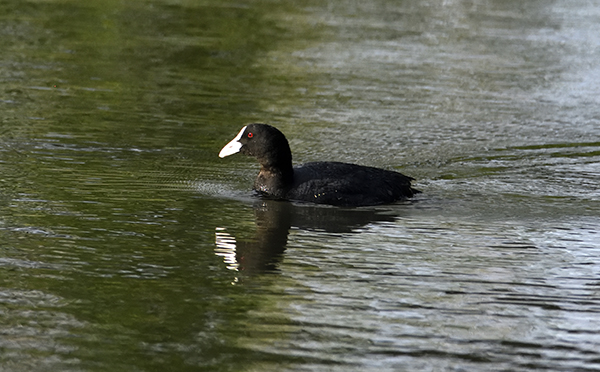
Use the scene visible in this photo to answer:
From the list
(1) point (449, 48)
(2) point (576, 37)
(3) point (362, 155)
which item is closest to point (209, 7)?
(1) point (449, 48)

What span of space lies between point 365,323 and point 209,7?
49.5ft

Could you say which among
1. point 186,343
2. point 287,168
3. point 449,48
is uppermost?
point 449,48

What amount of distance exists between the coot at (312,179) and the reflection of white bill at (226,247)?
1271 millimetres

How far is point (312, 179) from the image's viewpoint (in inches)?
353

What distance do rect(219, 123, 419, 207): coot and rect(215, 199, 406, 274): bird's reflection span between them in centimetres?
11

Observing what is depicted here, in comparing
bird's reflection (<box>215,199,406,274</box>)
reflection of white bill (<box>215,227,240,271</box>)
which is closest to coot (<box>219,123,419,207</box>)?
bird's reflection (<box>215,199,406,274</box>)

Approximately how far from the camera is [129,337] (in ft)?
17.6

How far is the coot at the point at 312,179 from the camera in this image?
350 inches

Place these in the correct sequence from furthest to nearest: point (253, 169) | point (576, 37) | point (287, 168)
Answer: point (576, 37)
point (253, 169)
point (287, 168)

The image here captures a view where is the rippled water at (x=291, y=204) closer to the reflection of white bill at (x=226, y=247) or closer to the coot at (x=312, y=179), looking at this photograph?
the reflection of white bill at (x=226, y=247)

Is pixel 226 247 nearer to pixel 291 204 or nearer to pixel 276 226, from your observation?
pixel 276 226

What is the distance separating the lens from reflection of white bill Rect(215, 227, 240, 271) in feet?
22.4

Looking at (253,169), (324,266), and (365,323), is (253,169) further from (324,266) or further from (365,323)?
(365,323)

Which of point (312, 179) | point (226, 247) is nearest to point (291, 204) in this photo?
point (312, 179)
